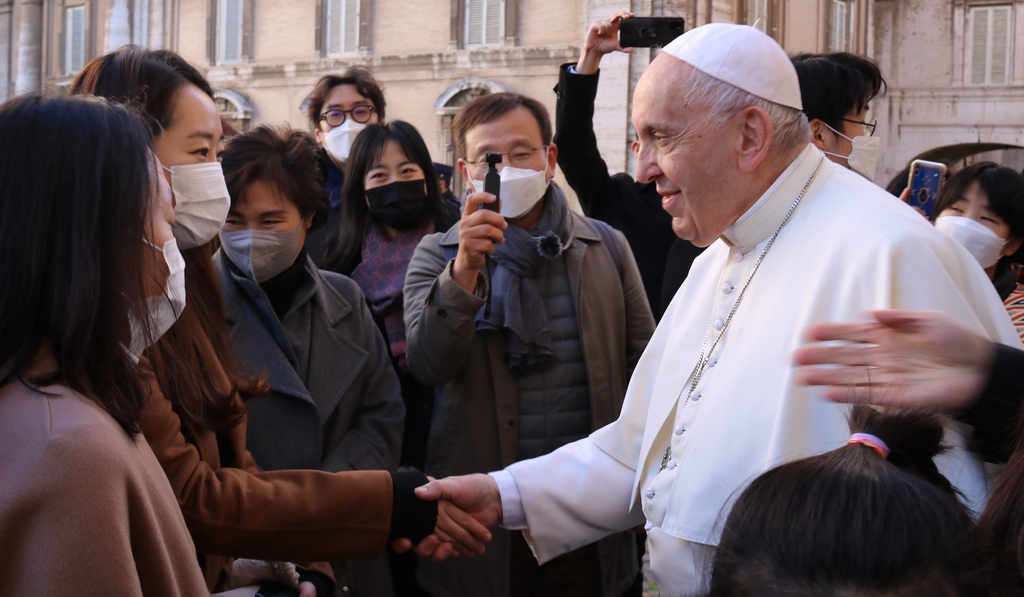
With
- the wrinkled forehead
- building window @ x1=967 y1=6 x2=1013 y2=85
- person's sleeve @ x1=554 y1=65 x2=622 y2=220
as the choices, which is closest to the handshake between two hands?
the wrinkled forehead

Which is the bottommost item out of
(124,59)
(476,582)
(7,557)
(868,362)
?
(476,582)

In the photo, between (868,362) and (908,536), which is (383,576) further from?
(908,536)

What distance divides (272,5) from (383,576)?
17.3 meters

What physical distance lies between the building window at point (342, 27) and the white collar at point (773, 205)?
1661 centimetres

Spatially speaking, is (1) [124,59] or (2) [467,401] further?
(2) [467,401]

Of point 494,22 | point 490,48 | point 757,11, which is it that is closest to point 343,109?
point 490,48

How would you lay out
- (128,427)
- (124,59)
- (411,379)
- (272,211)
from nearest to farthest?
(128,427)
(124,59)
(272,211)
(411,379)

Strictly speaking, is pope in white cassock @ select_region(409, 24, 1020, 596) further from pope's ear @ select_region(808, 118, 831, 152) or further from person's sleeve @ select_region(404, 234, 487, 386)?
pope's ear @ select_region(808, 118, 831, 152)

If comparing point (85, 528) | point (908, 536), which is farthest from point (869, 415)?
point (85, 528)

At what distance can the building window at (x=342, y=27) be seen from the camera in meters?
18.0

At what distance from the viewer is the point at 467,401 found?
333cm

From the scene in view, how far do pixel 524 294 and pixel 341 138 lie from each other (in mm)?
2250

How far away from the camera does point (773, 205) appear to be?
2293mm

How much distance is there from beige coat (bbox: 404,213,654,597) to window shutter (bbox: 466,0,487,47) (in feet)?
46.0
